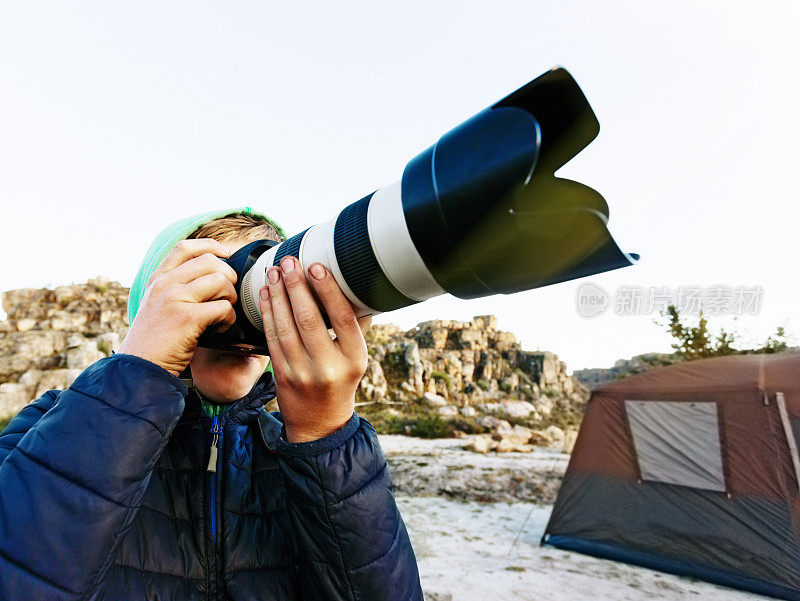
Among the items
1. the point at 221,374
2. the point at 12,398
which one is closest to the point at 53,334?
the point at 12,398

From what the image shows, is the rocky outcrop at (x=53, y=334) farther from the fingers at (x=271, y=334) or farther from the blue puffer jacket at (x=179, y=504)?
the fingers at (x=271, y=334)

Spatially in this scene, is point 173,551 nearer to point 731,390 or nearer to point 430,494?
point 731,390

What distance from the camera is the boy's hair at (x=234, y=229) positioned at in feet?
4.26

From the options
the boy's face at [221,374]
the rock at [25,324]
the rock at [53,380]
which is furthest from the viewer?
the rock at [25,324]

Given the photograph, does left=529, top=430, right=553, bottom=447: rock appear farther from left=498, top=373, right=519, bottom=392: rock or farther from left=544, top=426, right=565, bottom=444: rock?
left=498, top=373, right=519, bottom=392: rock

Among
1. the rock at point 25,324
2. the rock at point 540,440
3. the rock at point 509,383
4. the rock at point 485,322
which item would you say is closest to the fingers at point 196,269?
the rock at point 540,440

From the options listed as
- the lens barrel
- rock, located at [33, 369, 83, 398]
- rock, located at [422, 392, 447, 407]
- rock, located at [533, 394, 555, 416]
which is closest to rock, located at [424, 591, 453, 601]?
the lens barrel

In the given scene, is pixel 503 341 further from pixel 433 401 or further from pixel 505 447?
pixel 505 447

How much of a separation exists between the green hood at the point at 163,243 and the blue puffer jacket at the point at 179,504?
40cm

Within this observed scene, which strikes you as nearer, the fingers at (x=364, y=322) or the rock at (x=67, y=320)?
the fingers at (x=364, y=322)

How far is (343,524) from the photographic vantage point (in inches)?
31.4

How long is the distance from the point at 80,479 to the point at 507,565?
402cm

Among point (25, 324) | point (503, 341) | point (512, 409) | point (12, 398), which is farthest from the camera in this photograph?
point (503, 341)

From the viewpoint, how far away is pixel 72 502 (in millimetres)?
610
